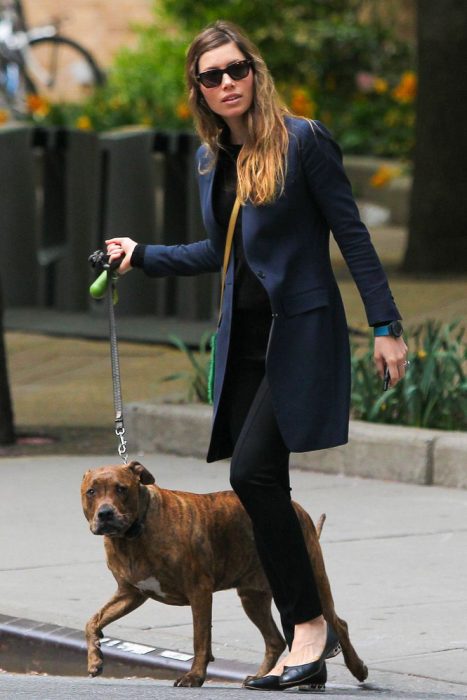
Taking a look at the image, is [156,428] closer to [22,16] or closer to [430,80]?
[430,80]

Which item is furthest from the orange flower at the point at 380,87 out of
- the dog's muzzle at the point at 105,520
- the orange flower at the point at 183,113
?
the dog's muzzle at the point at 105,520

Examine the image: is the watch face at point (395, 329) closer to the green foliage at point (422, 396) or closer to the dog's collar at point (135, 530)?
the dog's collar at point (135, 530)

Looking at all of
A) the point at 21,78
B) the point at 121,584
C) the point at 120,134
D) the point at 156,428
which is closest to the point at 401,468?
the point at 156,428

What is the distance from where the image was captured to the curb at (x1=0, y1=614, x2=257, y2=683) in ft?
17.7

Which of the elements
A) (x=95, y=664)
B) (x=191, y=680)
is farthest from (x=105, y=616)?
(x=191, y=680)

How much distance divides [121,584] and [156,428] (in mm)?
3863

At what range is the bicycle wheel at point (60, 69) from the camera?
885 inches

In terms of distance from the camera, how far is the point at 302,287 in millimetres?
4992

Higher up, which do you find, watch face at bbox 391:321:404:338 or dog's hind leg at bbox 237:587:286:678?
watch face at bbox 391:321:404:338

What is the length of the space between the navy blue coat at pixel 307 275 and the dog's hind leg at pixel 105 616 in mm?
670

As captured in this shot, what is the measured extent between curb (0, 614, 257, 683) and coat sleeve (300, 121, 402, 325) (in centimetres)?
125

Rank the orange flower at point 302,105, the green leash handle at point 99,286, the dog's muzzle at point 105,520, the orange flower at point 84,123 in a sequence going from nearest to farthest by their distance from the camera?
the dog's muzzle at point 105,520 → the green leash handle at point 99,286 → the orange flower at point 84,123 → the orange flower at point 302,105

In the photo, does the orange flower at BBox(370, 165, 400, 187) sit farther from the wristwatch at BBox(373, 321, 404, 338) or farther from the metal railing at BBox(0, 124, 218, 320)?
the wristwatch at BBox(373, 321, 404, 338)

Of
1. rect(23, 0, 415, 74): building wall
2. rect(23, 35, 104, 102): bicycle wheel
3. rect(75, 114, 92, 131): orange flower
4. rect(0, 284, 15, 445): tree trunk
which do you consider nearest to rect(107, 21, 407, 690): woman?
rect(0, 284, 15, 445): tree trunk
